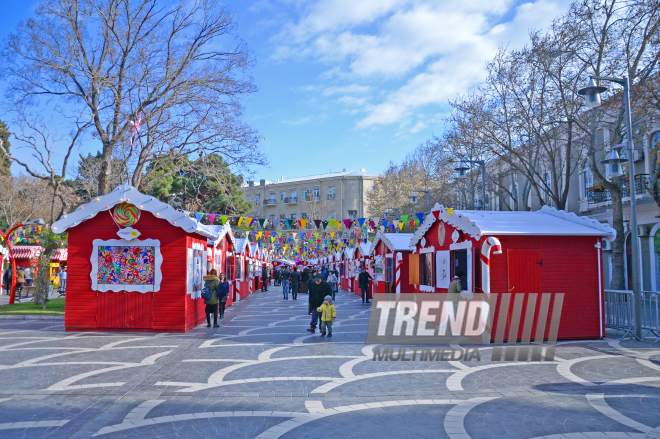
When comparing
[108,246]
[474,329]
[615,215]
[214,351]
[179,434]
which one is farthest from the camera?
[615,215]

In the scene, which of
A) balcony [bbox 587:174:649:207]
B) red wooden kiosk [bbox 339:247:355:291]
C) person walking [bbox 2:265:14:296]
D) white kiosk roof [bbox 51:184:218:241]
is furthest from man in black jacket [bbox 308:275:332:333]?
person walking [bbox 2:265:14:296]

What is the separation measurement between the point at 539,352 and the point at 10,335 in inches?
524

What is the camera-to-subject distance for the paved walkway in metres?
5.99

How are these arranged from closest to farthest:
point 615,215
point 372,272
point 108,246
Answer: point 108,246
point 615,215
point 372,272

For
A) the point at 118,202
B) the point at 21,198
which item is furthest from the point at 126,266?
the point at 21,198

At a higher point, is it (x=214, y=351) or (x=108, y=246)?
(x=108, y=246)

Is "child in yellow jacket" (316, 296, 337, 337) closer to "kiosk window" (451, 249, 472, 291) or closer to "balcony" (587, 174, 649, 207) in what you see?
"kiosk window" (451, 249, 472, 291)

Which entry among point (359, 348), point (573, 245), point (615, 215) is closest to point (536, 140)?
point (615, 215)

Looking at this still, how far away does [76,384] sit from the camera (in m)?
8.11

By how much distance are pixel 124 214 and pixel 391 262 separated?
13452 mm

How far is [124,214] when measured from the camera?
46.4 feet

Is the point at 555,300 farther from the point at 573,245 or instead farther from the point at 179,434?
the point at 179,434

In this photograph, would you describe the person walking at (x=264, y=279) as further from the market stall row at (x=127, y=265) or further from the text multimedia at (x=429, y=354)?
the text multimedia at (x=429, y=354)

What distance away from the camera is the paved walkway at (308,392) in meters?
5.99
